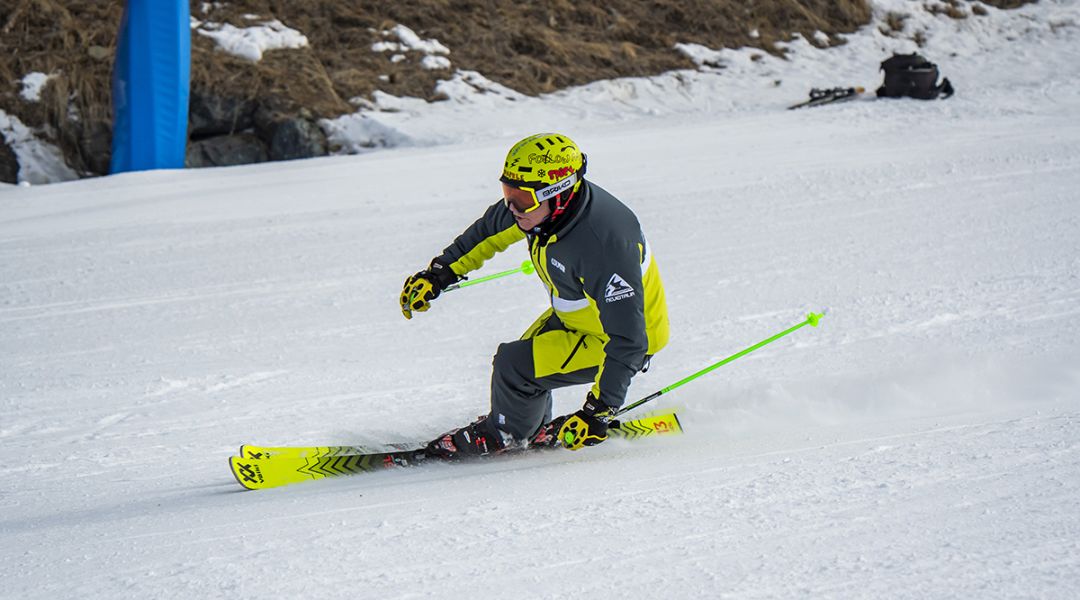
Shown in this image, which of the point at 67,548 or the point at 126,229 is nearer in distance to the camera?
the point at 67,548

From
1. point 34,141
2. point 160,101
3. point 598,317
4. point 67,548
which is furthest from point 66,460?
point 34,141

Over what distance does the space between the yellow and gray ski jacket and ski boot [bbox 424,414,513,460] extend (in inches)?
26.9

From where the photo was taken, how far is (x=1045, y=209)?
8883 millimetres

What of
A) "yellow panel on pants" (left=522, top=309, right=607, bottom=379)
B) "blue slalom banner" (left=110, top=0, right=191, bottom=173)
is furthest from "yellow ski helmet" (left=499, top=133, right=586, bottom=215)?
"blue slalom banner" (left=110, top=0, right=191, bottom=173)

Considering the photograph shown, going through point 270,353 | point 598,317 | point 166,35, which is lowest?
point 270,353

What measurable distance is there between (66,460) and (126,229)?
4641mm

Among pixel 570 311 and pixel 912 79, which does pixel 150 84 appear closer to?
pixel 570 311

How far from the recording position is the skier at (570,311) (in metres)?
4.11

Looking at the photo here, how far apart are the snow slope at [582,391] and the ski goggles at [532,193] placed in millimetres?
1094

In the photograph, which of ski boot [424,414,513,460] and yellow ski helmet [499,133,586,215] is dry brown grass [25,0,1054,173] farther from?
yellow ski helmet [499,133,586,215]

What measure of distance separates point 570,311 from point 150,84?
8.49 m

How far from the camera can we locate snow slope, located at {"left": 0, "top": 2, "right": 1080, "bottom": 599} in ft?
9.89

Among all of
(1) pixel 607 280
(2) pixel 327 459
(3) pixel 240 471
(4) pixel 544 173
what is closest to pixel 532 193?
(4) pixel 544 173

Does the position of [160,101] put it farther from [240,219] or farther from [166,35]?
[240,219]
